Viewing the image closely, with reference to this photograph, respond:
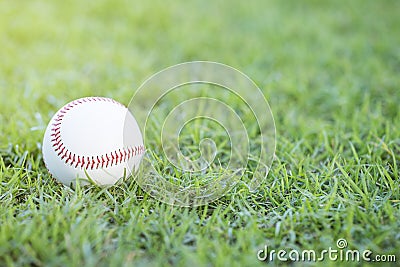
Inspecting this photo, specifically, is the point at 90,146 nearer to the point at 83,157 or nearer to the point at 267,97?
the point at 83,157

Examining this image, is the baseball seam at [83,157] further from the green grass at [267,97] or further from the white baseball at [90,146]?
the green grass at [267,97]

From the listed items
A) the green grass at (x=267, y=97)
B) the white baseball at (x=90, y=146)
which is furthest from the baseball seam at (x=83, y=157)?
the green grass at (x=267, y=97)

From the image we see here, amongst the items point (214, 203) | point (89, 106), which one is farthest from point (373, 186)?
point (89, 106)

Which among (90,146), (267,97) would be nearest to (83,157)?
(90,146)

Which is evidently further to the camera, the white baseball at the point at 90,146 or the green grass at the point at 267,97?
the white baseball at the point at 90,146

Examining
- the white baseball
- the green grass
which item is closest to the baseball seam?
the white baseball

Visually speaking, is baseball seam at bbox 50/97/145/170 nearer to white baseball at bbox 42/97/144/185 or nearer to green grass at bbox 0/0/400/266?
white baseball at bbox 42/97/144/185
